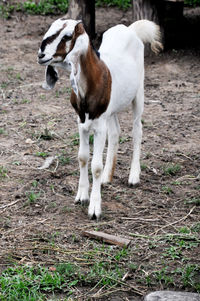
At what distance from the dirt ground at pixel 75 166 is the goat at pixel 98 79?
11.6 inches

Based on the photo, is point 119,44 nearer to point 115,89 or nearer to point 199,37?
point 115,89

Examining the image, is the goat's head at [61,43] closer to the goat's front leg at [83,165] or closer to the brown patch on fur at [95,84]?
the brown patch on fur at [95,84]

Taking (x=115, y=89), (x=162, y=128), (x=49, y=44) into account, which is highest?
(x=49, y=44)

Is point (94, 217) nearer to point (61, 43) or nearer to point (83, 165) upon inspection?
point (83, 165)

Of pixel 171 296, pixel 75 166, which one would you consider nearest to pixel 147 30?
pixel 75 166

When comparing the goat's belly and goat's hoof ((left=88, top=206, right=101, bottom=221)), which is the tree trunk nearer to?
the goat's belly

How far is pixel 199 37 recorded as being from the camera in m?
9.91

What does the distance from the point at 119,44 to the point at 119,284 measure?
7.79 ft

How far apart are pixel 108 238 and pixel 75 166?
162 centimetres

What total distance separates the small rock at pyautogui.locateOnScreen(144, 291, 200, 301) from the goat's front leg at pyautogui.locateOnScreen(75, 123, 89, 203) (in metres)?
1.65

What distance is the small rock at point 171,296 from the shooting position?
345cm

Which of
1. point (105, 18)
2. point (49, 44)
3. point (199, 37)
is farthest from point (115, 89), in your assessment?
point (105, 18)

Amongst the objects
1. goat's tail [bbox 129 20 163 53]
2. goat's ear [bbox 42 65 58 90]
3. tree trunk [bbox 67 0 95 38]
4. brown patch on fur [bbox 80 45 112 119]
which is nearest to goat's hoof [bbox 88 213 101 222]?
brown patch on fur [bbox 80 45 112 119]

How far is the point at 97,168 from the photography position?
15.8 ft
